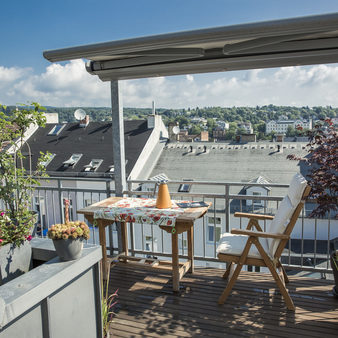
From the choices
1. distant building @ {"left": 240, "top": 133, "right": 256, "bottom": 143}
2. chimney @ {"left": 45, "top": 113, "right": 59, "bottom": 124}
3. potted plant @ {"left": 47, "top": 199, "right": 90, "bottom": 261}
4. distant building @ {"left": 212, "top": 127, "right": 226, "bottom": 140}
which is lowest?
potted plant @ {"left": 47, "top": 199, "right": 90, "bottom": 261}

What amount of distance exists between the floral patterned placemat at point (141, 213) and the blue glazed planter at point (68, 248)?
124 cm

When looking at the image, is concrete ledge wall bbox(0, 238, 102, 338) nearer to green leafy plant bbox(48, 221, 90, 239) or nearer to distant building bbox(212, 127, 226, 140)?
green leafy plant bbox(48, 221, 90, 239)

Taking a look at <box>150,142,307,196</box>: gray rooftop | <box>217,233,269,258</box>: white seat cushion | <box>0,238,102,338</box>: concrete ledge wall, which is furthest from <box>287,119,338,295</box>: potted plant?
<box>150,142,307,196</box>: gray rooftop

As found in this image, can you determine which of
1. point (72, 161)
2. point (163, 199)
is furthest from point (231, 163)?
point (163, 199)

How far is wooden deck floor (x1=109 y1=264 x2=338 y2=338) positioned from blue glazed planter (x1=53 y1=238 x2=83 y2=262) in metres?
1.03

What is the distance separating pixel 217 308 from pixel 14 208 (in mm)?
1946

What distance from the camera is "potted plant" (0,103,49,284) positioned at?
83.8 inches

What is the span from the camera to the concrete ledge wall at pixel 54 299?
1.62m

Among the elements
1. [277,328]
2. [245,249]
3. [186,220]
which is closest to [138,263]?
[186,220]

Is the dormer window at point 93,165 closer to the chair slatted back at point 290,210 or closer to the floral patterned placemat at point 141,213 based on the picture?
the floral patterned placemat at point 141,213

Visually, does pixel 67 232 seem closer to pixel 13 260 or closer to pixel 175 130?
pixel 13 260

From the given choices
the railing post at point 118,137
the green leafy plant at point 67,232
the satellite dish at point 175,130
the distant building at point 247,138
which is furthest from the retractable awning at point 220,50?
the satellite dish at point 175,130

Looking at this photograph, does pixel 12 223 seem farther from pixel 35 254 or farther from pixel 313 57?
pixel 313 57

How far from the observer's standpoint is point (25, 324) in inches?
66.0
